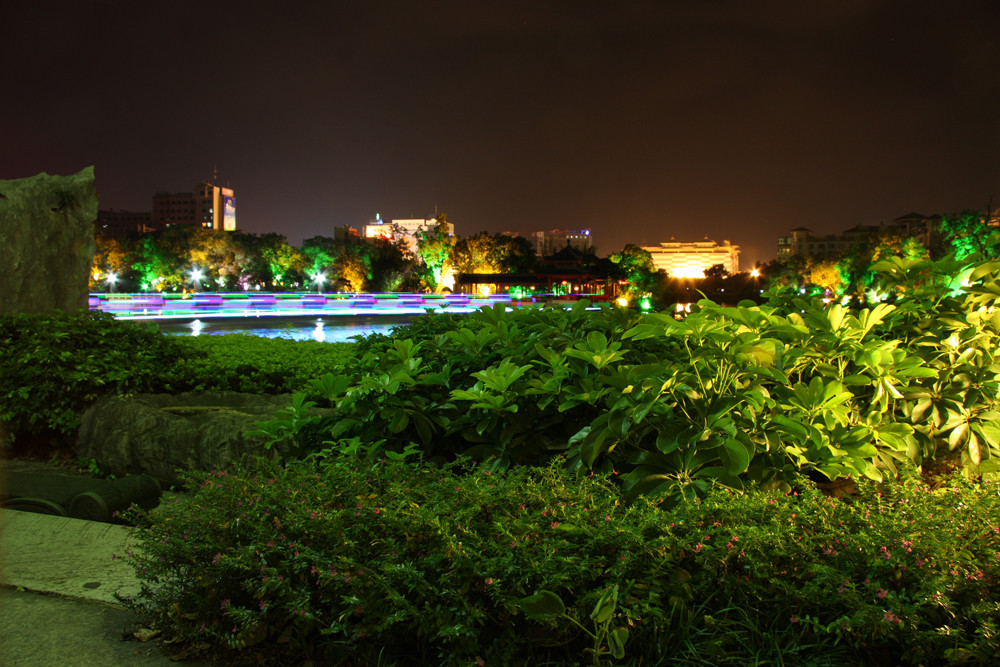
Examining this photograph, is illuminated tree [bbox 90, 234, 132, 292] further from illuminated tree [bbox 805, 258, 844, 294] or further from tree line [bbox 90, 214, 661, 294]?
illuminated tree [bbox 805, 258, 844, 294]

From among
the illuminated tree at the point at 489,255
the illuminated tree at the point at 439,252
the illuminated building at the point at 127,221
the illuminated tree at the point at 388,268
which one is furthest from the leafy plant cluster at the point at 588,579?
the illuminated building at the point at 127,221

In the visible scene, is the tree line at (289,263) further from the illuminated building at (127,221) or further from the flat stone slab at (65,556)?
the illuminated building at (127,221)

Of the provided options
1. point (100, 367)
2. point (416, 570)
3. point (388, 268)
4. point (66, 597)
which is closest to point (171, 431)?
point (100, 367)

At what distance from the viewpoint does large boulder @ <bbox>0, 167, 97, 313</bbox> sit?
714cm

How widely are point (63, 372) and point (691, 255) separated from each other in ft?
483

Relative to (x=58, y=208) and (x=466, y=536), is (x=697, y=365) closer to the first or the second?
(x=466, y=536)

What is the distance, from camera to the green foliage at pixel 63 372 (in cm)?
511

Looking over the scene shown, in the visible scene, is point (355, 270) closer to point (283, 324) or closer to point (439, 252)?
point (439, 252)

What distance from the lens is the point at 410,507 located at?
200cm

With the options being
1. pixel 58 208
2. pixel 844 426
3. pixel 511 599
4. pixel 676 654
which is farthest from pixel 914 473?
pixel 58 208

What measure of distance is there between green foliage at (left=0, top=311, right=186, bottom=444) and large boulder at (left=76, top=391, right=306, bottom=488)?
0.67 ft

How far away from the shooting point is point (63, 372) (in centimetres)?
512

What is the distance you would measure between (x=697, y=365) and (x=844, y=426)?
0.62 metres

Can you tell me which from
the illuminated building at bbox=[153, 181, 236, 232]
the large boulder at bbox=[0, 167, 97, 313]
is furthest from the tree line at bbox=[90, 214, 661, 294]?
the illuminated building at bbox=[153, 181, 236, 232]
